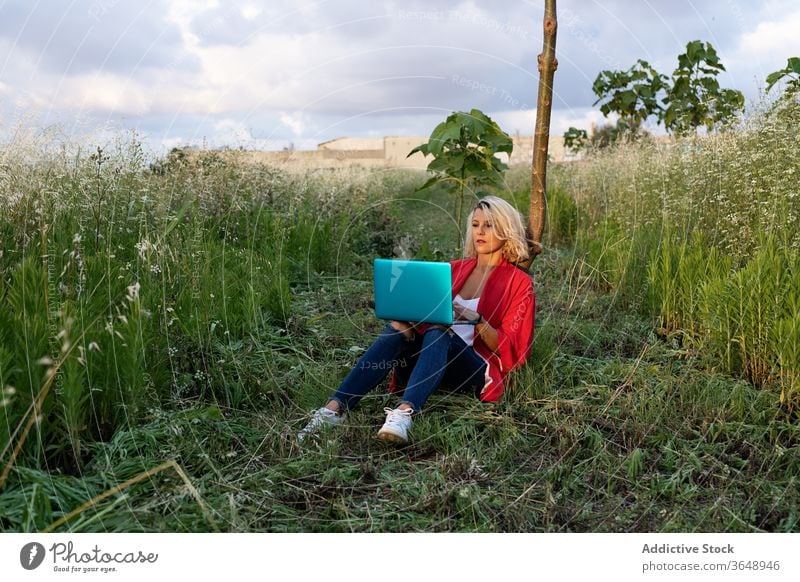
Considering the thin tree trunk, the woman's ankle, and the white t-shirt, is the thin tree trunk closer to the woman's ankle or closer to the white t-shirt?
the white t-shirt

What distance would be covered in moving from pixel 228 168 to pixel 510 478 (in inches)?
164

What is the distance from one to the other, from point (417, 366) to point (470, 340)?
40cm

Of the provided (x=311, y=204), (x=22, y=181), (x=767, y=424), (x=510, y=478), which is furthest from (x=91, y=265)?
(x=311, y=204)

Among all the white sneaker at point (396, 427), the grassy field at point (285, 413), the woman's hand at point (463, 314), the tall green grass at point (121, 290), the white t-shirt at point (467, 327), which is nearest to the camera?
the grassy field at point (285, 413)

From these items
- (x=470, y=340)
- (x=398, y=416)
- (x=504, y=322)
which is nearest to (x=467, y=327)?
(x=470, y=340)

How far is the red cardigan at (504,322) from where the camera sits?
10.6 feet

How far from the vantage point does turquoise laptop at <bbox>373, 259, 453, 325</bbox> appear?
2977 millimetres

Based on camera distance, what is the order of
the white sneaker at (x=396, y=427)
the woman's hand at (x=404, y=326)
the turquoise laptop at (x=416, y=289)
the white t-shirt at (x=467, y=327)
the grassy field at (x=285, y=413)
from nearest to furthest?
the grassy field at (x=285, y=413)
the white sneaker at (x=396, y=427)
the turquoise laptop at (x=416, y=289)
the woman's hand at (x=404, y=326)
the white t-shirt at (x=467, y=327)

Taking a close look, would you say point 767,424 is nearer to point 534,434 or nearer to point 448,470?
point 534,434

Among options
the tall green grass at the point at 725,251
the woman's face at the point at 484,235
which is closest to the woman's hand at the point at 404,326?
the woman's face at the point at 484,235

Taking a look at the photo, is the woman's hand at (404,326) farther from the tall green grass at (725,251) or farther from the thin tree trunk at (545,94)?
the tall green grass at (725,251)

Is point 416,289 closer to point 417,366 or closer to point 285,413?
point 417,366

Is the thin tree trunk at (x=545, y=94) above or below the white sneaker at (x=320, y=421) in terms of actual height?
above

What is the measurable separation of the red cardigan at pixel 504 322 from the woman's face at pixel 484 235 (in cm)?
10
